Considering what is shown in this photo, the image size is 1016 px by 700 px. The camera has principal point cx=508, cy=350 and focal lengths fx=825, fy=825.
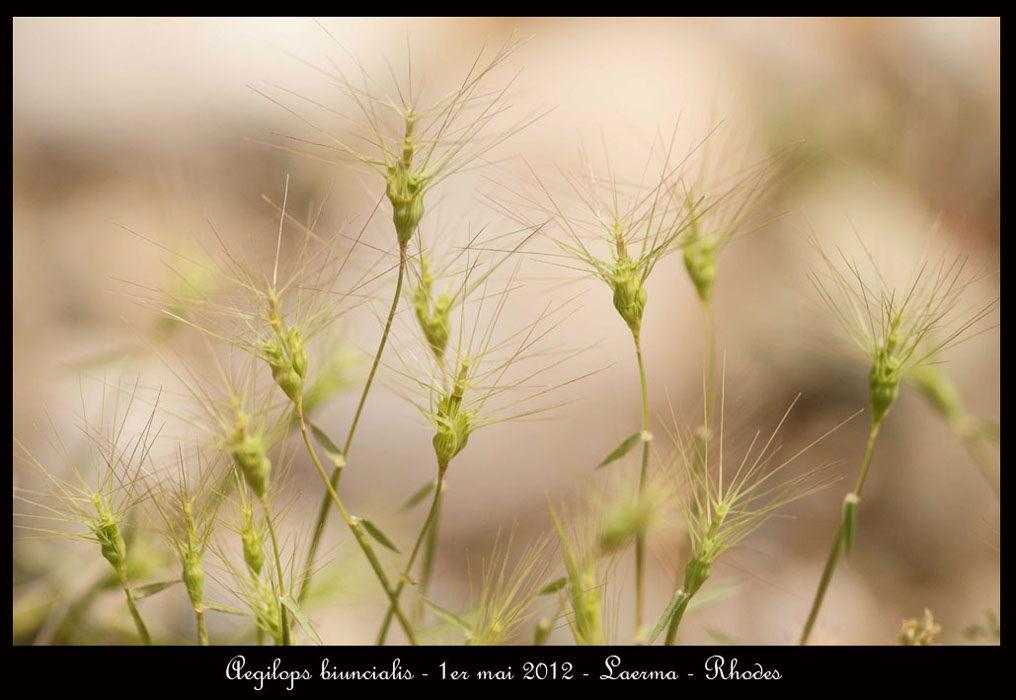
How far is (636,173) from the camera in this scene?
43.9 inches

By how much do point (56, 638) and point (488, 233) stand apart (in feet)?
1.78

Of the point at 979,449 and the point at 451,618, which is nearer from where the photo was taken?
the point at 451,618

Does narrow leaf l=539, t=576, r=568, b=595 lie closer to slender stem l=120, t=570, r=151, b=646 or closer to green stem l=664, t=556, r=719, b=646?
green stem l=664, t=556, r=719, b=646

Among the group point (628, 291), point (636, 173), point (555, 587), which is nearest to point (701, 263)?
point (628, 291)

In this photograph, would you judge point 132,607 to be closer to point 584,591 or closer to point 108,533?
point 108,533

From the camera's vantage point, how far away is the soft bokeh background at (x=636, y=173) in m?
1.08

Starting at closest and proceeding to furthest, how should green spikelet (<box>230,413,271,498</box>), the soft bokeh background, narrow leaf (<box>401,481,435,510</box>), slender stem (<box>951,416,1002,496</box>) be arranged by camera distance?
green spikelet (<box>230,413,271,498</box>) < narrow leaf (<box>401,481,435,510</box>) < slender stem (<box>951,416,1002,496</box>) < the soft bokeh background

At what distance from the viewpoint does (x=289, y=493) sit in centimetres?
96

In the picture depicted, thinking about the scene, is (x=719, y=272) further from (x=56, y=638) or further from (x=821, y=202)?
(x=56, y=638)

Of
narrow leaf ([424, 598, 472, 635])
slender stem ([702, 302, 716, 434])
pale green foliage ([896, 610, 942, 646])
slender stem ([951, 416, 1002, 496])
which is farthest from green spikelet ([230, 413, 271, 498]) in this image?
slender stem ([951, 416, 1002, 496])

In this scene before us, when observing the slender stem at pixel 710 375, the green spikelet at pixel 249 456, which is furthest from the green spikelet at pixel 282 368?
the slender stem at pixel 710 375

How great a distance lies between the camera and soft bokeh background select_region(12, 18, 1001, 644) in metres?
1.08
